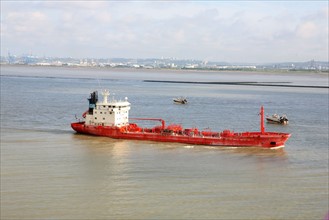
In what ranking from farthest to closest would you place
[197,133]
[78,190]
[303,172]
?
[197,133] < [303,172] < [78,190]

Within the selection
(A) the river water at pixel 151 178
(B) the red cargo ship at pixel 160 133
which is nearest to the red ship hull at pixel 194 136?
(B) the red cargo ship at pixel 160 133

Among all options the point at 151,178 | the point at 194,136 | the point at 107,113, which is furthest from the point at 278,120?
the point at 151,178

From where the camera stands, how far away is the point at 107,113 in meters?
42.3

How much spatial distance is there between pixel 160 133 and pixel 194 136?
110 inches

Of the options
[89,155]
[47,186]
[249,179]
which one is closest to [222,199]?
[249,179]

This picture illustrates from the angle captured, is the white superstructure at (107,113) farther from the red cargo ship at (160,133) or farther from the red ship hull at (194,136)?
the red ship hull at (194,136)

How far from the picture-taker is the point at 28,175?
25.5 meters

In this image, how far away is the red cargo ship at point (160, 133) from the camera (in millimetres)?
38125

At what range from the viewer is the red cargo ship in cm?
3812

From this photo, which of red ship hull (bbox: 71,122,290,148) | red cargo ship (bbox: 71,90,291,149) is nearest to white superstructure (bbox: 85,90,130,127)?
red cargo ship (bbox: 71,90,291,149)

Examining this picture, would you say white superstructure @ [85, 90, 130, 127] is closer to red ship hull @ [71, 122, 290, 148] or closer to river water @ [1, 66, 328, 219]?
red ship hull @ [71, 122, 290, 148]

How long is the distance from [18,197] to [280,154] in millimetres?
20163

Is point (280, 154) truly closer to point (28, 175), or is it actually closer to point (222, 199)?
point (222, 199)

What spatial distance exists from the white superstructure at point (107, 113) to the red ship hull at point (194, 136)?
0.71 metres
